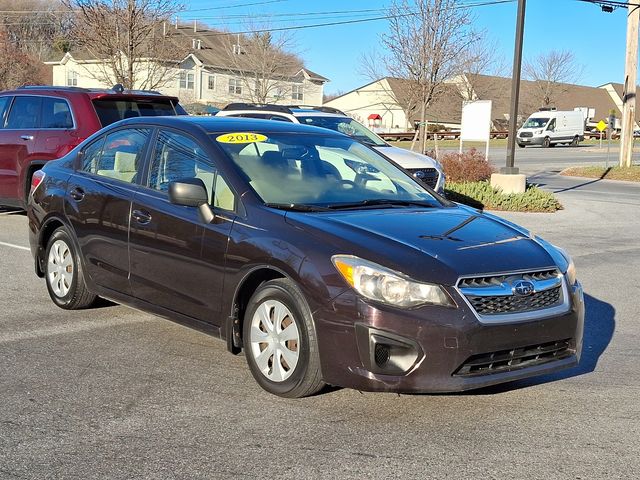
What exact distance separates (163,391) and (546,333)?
2267 mm

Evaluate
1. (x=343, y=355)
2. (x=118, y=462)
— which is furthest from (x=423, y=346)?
(x=118, y=462)

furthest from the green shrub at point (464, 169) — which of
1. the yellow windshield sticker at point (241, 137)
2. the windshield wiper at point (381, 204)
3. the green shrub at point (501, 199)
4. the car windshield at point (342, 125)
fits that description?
the yellow windshield sticker at point (241, 137)

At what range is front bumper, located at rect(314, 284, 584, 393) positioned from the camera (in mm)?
4273

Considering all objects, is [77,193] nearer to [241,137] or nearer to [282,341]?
[241,137]

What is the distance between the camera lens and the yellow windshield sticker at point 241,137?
5637 millimetres

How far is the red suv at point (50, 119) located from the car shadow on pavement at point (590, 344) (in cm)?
645

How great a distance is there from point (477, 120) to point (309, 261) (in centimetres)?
1694

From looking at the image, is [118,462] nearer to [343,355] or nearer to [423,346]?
[343,355]

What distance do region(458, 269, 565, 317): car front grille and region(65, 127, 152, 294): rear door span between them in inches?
107

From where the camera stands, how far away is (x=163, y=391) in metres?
4.90

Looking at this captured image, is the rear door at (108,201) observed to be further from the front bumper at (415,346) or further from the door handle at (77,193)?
the front bumper at (415,346)

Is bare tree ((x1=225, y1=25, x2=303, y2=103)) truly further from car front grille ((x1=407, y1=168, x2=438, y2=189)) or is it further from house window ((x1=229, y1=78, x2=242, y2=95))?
car front grille ((x1=407, y1=168, x2=438, y2=189))

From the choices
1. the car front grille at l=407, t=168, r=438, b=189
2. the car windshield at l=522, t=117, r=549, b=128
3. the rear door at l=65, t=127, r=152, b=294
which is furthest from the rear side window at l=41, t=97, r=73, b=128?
the car windshield at l=522, t=117, r=549, b=128

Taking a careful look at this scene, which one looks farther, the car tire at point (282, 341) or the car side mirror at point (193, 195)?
the car side mirror at point (193, 195)
